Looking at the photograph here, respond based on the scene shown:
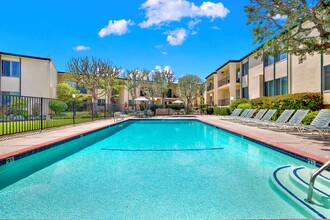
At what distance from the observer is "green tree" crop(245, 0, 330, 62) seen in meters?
7.65

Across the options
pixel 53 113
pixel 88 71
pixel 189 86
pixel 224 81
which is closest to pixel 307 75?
pixel 224 81

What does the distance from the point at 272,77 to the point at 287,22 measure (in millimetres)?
10259

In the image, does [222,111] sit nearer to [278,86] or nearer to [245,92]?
[245,92]

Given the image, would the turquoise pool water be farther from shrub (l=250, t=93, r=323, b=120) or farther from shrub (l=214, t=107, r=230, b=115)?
shrub (l=214, t=107, r=230, b=115)

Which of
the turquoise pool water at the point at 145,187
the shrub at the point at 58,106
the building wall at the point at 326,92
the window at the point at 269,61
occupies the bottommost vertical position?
the turquoise pool water at the point at 145,187

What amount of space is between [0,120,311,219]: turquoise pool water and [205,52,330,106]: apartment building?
694 centimetres

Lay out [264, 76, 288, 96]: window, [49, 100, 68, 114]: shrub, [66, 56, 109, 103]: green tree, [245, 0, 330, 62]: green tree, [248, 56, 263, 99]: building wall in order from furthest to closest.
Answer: [66, 56, 109, 103]: green tree
[248, 56, 263, 99]: building wall
[49, 100, 68, 114]: shrub
[264, 76, 288, 96]: window
[245, 0, 330, 62]: green tree

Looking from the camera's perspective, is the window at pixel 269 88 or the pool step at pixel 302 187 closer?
the pool step at pixel 302 187

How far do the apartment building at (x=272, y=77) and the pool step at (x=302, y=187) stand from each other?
22.4ft

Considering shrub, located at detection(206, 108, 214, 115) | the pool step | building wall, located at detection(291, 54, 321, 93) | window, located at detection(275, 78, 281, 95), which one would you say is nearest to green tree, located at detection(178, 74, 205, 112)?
shrub, located at detection(206, 108, 214, 115)

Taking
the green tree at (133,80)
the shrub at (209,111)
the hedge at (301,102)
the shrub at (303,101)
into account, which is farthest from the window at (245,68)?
the green tree at (133,80)

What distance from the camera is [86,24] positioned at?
67.4ft

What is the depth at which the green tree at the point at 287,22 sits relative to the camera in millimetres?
7652

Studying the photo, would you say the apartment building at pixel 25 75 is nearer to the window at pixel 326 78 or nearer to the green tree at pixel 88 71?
the green tree at pixel 88 71
